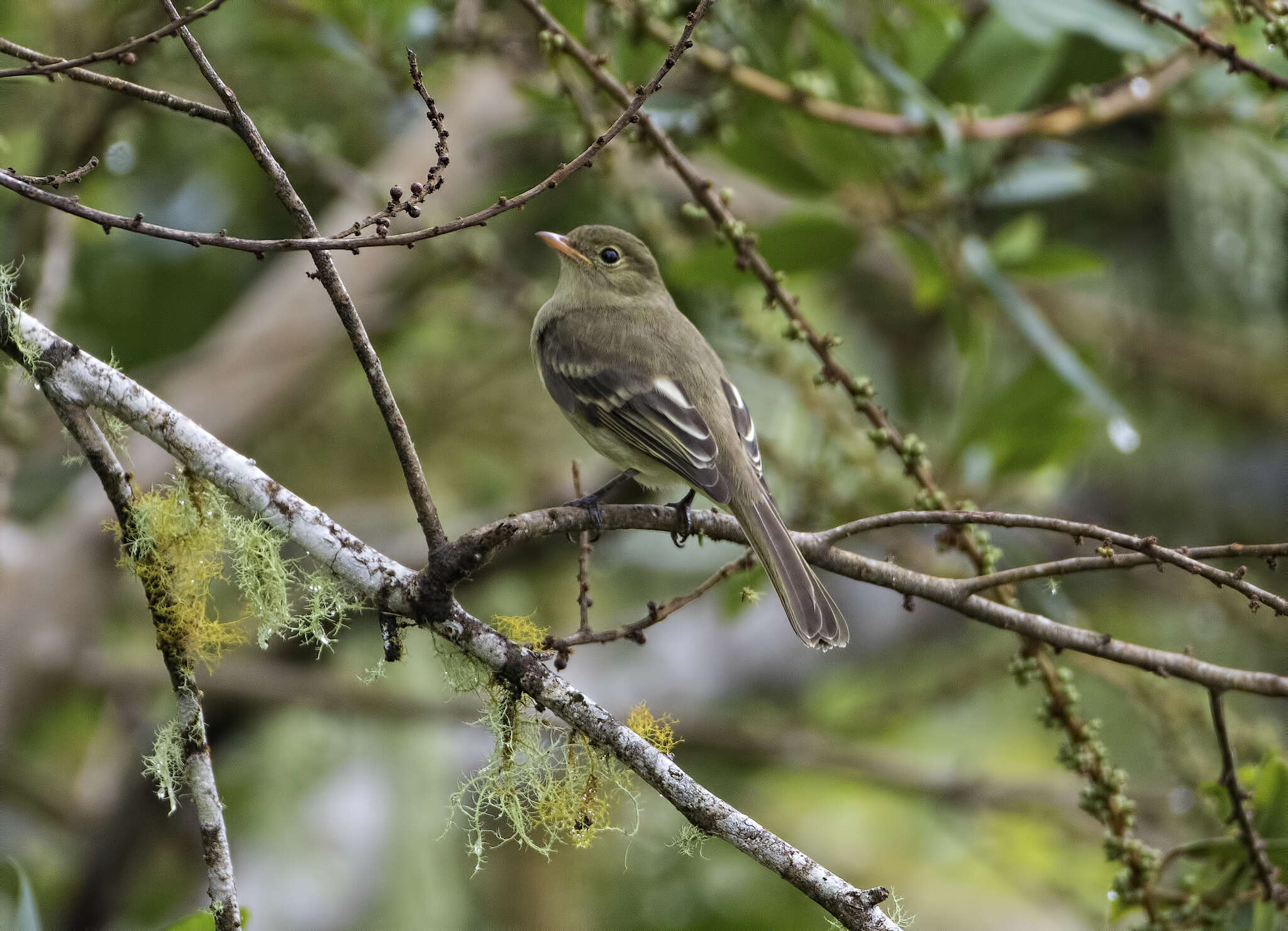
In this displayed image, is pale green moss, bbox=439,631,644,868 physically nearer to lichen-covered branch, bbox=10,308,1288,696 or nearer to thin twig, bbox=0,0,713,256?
lichen-covered branch, bbox=10,308,1288,696

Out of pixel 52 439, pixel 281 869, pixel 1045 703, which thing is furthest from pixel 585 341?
pixel 281 869

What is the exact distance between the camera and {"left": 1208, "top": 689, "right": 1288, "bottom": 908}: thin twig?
→ 7.97 feet

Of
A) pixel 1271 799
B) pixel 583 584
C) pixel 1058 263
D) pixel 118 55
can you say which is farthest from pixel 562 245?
pixel 1271 799

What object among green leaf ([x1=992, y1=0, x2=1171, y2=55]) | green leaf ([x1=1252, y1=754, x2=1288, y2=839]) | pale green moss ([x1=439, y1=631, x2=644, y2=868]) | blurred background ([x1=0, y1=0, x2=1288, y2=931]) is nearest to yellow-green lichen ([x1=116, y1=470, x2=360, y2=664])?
pale green moss ([x1=439, y1=631, x2=644, y2=868])

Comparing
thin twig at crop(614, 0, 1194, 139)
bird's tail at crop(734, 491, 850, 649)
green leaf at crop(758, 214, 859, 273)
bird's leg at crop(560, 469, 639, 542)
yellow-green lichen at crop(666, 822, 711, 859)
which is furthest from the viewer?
green leaf at crop(758, 214, 859, 273)

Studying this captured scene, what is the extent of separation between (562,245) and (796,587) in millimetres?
1836

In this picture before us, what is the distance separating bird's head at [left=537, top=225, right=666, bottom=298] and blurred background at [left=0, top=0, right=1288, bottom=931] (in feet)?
0.42

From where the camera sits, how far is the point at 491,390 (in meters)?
6.77

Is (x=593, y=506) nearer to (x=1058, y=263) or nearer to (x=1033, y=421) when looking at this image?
(x=1033, y=421)

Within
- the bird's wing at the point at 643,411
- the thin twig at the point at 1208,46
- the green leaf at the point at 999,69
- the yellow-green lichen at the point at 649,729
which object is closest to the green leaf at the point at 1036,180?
the green leaf at the point at 999,69

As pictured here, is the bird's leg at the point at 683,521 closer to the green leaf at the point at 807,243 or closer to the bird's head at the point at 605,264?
the green leaf at the point at 807,243

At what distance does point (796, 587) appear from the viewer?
2863 millimetres

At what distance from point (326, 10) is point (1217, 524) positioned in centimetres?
507

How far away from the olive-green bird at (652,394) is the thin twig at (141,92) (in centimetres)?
132
